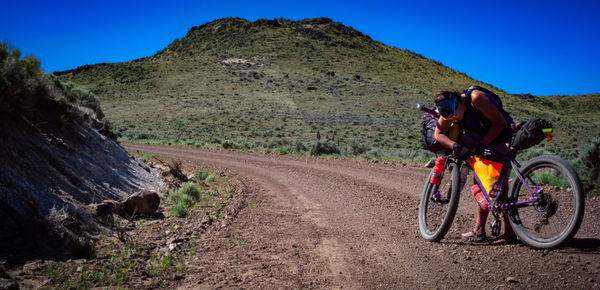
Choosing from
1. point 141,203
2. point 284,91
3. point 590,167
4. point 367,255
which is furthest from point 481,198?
point 284,91

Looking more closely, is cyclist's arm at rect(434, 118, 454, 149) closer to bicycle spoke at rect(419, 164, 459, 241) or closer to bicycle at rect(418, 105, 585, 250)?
bicycle at rect(418, 105, 585, 250)

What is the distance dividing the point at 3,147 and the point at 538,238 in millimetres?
7478

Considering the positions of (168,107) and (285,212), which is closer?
(285,212)

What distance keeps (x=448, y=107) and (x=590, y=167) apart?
5.50 meters

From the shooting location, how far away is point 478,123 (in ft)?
13.5

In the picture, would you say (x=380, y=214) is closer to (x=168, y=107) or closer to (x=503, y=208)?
(x=503, y=208)

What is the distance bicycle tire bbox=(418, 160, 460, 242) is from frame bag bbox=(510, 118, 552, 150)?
0.84 metres

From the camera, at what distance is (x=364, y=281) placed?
3295 mm

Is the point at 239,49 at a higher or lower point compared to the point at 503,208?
higher

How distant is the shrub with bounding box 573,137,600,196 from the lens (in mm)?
6930

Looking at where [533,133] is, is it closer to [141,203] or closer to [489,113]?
[489,113]

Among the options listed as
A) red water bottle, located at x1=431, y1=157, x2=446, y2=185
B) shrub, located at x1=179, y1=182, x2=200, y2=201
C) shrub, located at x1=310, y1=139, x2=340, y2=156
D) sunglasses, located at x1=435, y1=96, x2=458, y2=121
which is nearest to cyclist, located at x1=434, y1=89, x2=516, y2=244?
sunglasses, located at x1=435, y1=96, x2=458, y2=121

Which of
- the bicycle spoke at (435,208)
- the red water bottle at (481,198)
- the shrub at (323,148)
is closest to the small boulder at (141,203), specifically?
the bicycle spoke at (435,208)

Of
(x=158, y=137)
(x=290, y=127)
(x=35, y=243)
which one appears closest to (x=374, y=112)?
(x=290, y=127)
